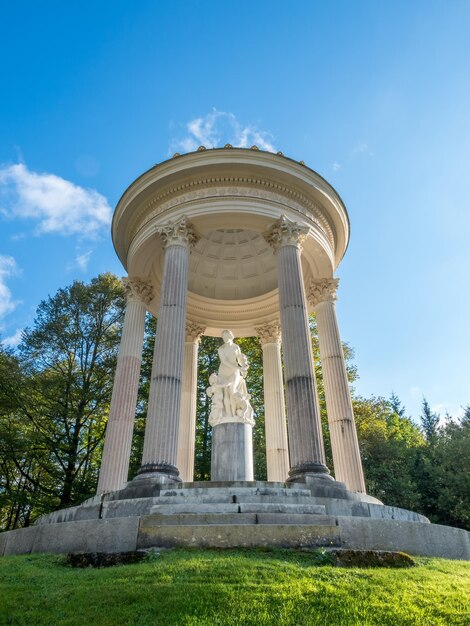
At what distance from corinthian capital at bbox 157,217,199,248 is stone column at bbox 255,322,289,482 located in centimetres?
1003

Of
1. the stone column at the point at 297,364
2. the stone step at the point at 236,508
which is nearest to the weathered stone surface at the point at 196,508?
the stone step at the point at 236,508

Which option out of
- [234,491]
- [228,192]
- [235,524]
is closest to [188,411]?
[228,192]

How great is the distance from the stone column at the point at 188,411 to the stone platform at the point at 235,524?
1010cm

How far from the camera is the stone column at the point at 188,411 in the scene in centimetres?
2358

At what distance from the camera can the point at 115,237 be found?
24000 mm

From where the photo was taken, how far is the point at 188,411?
24906mm

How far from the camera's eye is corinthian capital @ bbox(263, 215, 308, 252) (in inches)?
781

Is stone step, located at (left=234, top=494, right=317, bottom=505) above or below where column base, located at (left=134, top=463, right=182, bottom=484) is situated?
below

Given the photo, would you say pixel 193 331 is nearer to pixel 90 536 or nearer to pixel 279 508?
pixel 279 508

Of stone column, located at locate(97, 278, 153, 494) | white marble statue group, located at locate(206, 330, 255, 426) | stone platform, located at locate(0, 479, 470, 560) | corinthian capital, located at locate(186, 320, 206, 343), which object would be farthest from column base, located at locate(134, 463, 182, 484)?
corinthian capital, located at locate(186, 320, 206, 343)

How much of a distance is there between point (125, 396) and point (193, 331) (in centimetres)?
851

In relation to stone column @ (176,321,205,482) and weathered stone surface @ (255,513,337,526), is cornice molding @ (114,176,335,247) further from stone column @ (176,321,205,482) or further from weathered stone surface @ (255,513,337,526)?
weathered stone surface @ (255,513,337,526)

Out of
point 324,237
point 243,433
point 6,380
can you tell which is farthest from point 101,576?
point 6,380

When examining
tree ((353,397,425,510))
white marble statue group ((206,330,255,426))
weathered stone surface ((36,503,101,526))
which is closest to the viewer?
weathered stone surface ((36,503,101,526))
